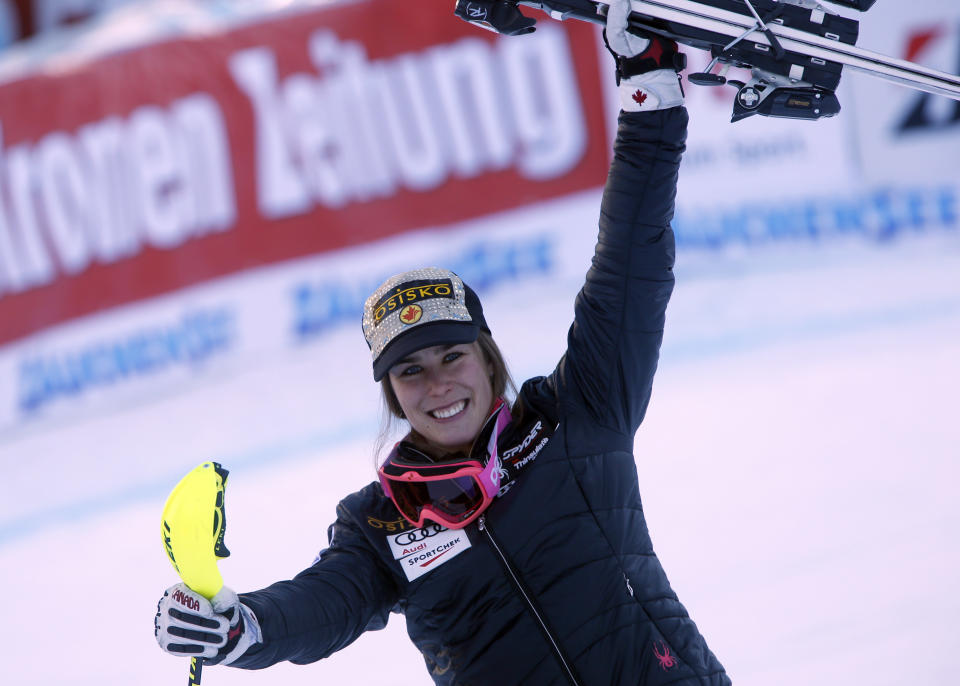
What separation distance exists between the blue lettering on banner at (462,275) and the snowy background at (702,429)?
0.05 feet

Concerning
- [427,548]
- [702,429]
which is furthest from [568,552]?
[702,429]

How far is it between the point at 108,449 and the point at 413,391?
444 cm

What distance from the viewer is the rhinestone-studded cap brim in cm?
199

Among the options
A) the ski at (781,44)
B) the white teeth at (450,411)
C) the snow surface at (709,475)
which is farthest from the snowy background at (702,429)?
the ski at (781,44)

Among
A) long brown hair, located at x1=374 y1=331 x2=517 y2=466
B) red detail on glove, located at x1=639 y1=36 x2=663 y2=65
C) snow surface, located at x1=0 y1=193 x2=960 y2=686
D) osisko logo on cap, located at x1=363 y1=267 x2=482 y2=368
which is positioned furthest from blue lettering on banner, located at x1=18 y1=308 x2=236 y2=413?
red detail on glove, located at x1=639 y1=36 x2=663 y2=65

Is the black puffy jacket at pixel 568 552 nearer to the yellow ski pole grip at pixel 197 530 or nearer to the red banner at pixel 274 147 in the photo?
the yellow ski pole grip at pixel 197 530

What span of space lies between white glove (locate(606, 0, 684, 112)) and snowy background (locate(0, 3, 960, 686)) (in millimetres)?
1663

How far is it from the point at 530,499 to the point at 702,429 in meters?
2.66

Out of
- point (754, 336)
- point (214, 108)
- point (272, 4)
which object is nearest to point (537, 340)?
point (754, 336)

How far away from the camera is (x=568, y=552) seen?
1889 millimetres

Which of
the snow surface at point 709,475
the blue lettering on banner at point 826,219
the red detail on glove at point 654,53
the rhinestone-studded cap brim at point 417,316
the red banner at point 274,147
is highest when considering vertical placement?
the red banner at point 274,147

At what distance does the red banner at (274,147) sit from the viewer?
6332 millimetres

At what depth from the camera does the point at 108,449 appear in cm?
593

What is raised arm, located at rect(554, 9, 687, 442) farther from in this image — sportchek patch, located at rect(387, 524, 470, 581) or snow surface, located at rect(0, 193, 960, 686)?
snow surface, located at rect(0, 193, 960, 686)
